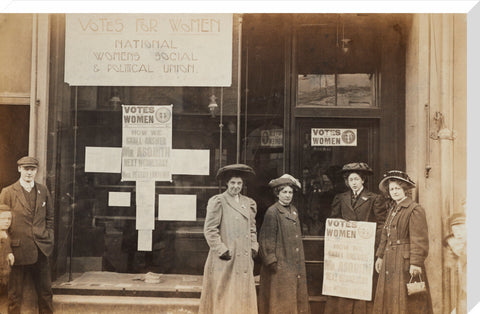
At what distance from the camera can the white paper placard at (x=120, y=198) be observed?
5.09 m

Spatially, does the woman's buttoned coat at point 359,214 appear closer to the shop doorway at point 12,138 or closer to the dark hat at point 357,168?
the dark hat at point 357,168

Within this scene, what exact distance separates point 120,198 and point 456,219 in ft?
11.9

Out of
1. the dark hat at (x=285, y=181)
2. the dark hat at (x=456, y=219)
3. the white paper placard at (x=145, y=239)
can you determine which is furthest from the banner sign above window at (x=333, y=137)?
the white paper placard at (x=145, y=239)

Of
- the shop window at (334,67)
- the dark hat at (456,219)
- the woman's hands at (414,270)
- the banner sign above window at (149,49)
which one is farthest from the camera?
the shop window at (334,67)

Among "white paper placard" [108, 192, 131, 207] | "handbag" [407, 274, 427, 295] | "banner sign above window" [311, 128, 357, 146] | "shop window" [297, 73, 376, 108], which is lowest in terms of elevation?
"handbag" [407, 274, 427, 295]

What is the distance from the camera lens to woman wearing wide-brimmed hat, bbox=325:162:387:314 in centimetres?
497

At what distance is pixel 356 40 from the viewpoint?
509cm

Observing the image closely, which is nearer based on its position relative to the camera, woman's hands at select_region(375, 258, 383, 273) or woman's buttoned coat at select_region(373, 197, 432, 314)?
woman's buttoned coat at select_region(373, 197, 432, 314)

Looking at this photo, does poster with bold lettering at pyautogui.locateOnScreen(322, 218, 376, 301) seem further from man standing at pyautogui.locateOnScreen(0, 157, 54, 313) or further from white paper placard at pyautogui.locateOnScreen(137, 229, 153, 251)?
man standing at pyautogui.locateOnScreen(0, 157, 54, 313)

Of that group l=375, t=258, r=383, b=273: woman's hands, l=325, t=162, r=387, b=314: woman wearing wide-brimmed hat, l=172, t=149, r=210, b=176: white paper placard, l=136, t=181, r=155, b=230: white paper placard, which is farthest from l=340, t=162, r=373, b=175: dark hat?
l=136, t=181, r=155, b=230: white paper placard

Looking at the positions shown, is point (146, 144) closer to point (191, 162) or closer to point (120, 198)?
point (191, 162)

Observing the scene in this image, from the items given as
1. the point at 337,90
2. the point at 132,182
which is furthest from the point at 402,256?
the point at 132,182

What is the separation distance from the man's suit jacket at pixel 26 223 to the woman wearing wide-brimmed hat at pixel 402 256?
364 cm

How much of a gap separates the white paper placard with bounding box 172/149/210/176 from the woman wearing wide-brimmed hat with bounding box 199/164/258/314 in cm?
20
